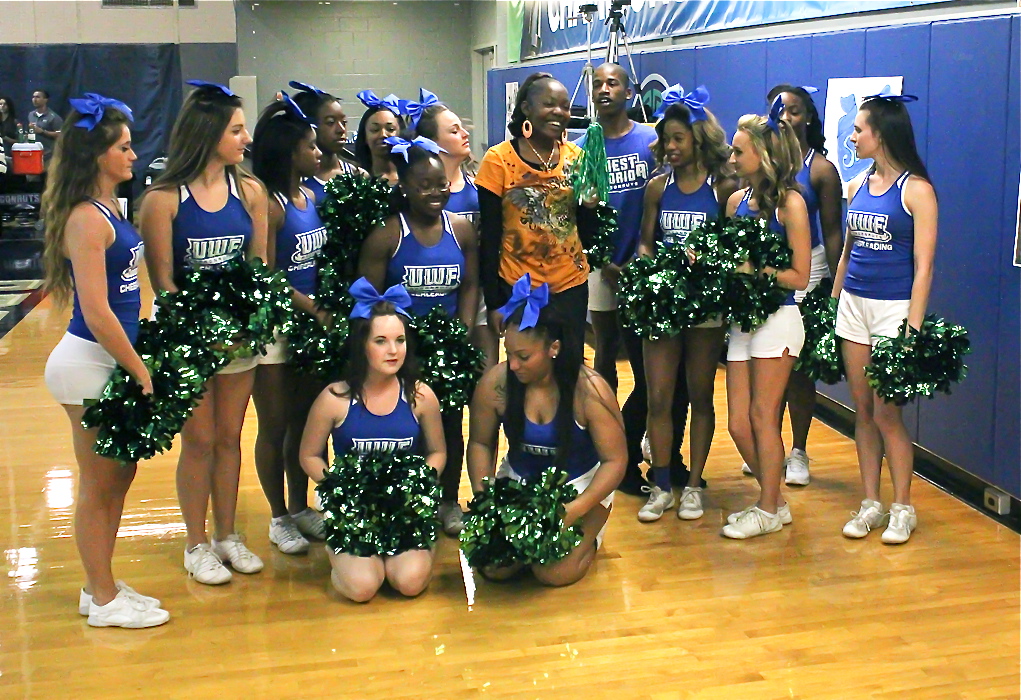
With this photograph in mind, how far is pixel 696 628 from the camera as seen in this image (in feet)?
10.4

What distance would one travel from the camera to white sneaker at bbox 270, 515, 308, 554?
12.3 feet

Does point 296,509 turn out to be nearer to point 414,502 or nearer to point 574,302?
point 414,502

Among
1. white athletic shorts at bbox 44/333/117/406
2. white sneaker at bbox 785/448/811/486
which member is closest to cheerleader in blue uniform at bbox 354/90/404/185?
white athletic shorts at bbox 44/333/117/406

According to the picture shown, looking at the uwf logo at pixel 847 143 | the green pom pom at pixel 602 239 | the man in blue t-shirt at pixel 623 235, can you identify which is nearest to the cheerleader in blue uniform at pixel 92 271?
the green pom pom at pixel 602 239

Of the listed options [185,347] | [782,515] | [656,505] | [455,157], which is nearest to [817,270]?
[782,515]

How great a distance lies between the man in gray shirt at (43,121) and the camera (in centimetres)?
1372

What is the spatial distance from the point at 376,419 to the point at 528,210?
34.6 inches

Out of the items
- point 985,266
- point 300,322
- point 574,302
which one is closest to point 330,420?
point 300,322

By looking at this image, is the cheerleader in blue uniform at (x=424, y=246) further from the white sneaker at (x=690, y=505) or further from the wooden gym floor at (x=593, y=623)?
the white sneaker at (x=690, y=505)

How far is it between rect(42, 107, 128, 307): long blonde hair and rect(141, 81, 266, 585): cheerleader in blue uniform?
29cm

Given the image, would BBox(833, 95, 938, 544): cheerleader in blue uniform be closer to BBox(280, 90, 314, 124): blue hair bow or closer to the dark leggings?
the dark leggings

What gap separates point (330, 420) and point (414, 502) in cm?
38

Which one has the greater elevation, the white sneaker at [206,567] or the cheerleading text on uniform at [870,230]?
the cheerleading text on uniform at [870,230]

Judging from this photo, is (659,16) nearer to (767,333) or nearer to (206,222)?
(767,333)
